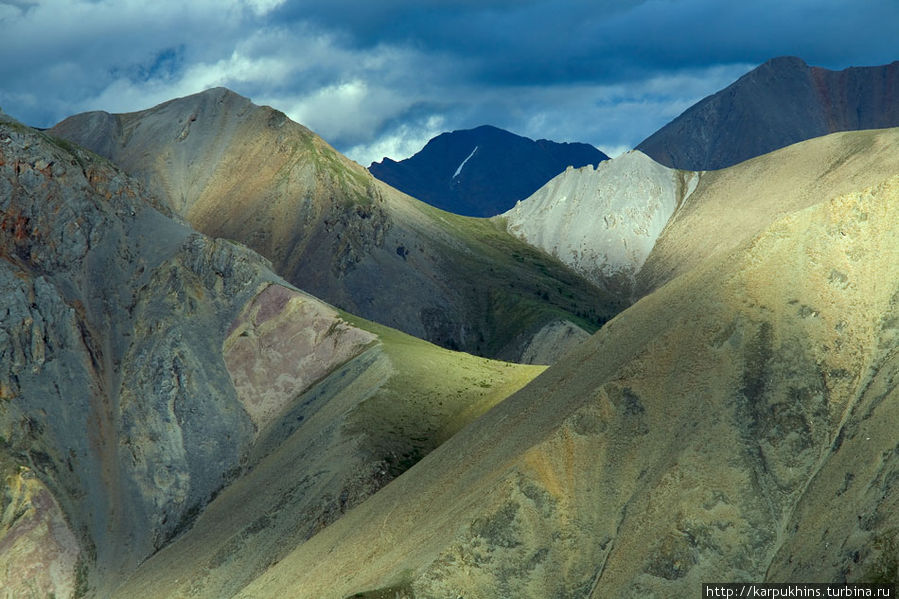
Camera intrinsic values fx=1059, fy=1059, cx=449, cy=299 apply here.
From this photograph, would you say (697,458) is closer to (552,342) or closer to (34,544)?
(34,544)

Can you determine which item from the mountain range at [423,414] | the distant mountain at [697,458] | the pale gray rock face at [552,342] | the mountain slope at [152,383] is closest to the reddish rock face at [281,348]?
the mountain slope at [152,383]

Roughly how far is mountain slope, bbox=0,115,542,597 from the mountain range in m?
0.29

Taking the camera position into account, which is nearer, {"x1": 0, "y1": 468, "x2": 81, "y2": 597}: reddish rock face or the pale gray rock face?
{"x1": 0, "y1": 468, "x2": 81, "y2": 597}: reddish rock face

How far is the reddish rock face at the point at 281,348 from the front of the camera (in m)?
122

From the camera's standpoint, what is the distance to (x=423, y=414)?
4154 inches

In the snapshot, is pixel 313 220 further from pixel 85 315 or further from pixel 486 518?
pixel 486 518

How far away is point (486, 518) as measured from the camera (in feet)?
212

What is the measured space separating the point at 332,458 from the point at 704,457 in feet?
155

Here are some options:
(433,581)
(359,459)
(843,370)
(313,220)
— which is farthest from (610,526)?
(313,220)

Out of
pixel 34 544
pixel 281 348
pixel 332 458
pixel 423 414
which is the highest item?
pixel 281 348

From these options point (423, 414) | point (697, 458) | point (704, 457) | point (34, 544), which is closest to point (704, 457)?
point (704, 457)

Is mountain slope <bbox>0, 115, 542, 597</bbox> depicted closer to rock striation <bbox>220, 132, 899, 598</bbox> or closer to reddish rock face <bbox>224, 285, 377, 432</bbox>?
reddish rock face <bbox>224, 285, 377, 432</bbox>

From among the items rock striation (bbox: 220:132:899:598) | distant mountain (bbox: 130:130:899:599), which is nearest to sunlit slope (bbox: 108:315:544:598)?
distant mountain (bbox: 130:130:899:599)

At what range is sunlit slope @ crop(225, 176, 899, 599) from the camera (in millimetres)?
57531
